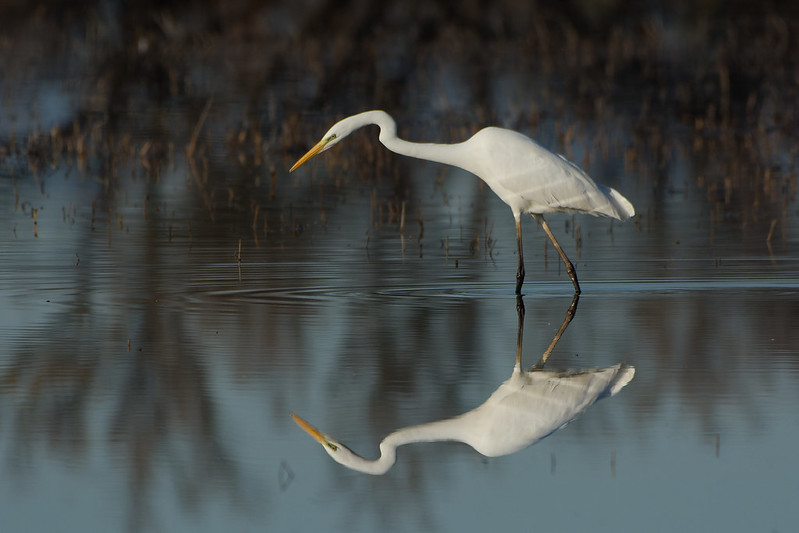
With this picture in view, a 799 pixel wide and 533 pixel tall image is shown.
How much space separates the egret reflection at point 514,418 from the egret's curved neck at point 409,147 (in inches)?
122

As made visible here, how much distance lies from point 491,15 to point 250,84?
5895 mm

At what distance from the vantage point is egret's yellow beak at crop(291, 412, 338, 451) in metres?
5.26

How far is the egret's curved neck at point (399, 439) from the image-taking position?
5052 mm

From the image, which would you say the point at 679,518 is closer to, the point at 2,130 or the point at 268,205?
the point at 268,205

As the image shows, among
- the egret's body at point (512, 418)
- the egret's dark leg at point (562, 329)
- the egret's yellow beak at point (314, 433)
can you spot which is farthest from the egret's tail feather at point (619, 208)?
the egret's yellow beak at point (314, 433)

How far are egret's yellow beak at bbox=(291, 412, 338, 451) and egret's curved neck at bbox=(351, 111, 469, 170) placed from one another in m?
3.86

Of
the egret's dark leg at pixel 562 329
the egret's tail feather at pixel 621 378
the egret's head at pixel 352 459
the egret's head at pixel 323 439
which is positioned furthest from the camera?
the egret's dark leg at pixel 562 329

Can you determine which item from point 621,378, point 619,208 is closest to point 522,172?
point 619,208

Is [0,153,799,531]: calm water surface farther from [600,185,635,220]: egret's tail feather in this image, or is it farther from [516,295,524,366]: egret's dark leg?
[600,185,635,220]: egret's tail feather

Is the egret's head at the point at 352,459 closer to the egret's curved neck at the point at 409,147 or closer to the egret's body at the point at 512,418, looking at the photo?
the egret's body at the point at 512,418

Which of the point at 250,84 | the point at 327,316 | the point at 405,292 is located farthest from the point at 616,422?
the point at 250,84

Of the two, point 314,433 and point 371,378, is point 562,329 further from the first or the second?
point 314,433

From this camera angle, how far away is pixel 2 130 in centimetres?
1809

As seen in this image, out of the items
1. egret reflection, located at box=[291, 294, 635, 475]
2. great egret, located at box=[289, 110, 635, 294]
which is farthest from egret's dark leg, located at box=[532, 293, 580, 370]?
great egret, located at box=[289, 110, 635, 294]
